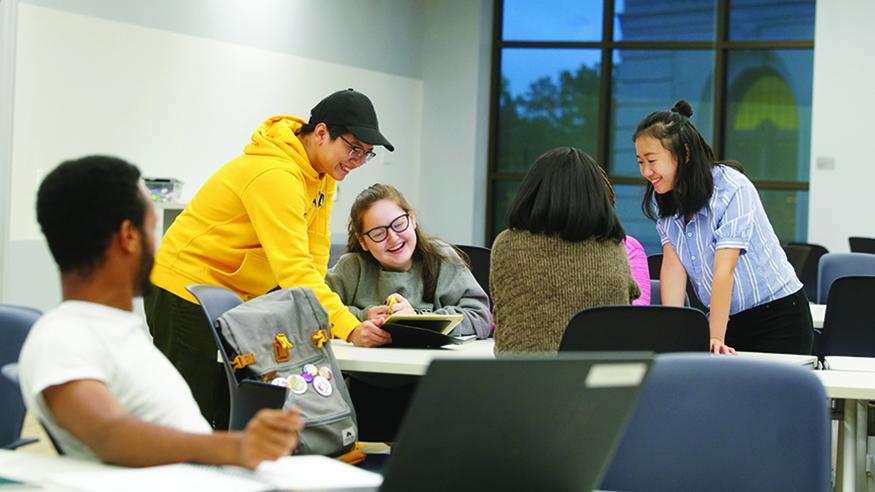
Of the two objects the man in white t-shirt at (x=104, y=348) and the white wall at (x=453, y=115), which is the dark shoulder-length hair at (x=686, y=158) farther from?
the white wall at (x=453, y=115)

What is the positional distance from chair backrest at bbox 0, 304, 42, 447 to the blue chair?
17.3 inches

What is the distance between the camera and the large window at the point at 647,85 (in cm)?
1028

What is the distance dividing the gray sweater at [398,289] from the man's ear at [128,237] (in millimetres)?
2107

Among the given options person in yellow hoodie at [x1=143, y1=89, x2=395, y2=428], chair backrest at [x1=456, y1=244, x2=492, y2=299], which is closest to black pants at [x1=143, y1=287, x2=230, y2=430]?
person in yellow hoodie at [x1=143, y1=89, x2=395, y2=428]

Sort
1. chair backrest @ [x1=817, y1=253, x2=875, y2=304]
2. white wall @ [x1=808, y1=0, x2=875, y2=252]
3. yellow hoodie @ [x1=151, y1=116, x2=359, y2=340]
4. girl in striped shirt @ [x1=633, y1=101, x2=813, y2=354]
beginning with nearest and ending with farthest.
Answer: yellow hoodie @ [x1=151, y1=116, x2=359, y2=340], girl in striped shirt @ [x1=633, y1=101, x2=813, y2=354], chair backrest @ [x1=817, y1=253, x2=875, y2=304], white wall @ [x1=808, y1=0, x2=875, y2=252]

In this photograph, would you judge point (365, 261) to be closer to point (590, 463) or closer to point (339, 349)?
point (339, 349)

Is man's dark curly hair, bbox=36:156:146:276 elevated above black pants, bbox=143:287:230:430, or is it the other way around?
man's dark curly hair, bbox=36:156:146:276

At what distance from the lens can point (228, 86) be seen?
7852 mm

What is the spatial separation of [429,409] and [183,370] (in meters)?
2.18

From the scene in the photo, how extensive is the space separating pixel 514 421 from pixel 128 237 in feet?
1.95

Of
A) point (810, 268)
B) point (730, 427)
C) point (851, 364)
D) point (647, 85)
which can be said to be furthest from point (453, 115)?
point (730, 427)

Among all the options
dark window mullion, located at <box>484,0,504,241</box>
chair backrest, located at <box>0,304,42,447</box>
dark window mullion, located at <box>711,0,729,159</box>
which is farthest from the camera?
dark window mullion, located at <box>484,0,504,241</box>

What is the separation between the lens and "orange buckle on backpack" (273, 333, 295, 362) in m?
2.72

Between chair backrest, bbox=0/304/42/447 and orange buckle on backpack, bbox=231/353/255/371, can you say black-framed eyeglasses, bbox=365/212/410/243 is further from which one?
chair backrest, bbox=0/304/42/447
